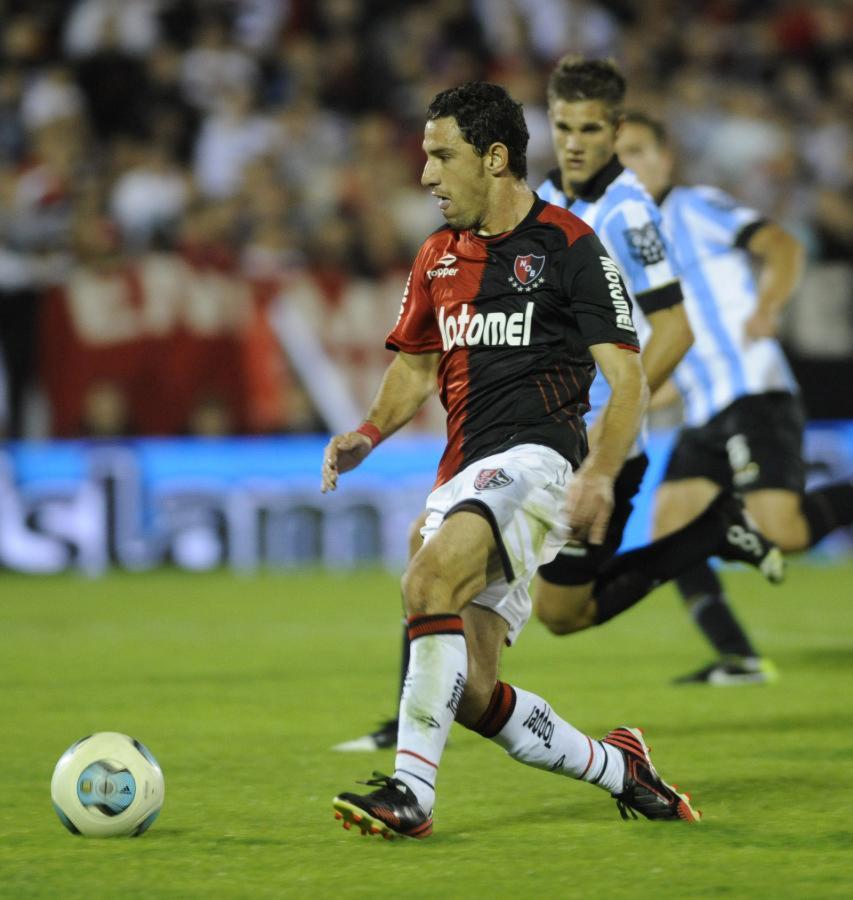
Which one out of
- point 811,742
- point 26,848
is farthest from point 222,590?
point 26,848

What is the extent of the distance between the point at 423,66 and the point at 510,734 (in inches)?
488

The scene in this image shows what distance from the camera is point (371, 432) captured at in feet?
15.8

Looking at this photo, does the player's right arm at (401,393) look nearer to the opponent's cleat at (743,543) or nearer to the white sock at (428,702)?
the white sock at (428,702)

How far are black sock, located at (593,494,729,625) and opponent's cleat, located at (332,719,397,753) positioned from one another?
0.92m

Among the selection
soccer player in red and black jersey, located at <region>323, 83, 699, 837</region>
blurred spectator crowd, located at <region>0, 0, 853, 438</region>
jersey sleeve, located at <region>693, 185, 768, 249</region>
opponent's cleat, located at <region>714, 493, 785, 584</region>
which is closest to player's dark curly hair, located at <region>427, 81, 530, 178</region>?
soccer player in red and black jersey, located at <region>323, 83, 699, 837</region>

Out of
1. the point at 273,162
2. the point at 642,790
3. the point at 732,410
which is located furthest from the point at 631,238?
the point at 273,162

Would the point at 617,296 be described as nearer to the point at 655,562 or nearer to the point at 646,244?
the point at 646,244

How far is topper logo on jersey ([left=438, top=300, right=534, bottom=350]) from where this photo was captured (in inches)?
181

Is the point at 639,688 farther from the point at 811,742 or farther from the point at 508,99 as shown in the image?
the point at 508,99

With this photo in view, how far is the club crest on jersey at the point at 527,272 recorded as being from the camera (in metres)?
4.57

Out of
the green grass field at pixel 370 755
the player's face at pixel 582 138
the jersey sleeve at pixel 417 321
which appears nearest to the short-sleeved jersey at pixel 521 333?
the jersey sleeve at pixel 417 321

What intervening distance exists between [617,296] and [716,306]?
11.6 ft

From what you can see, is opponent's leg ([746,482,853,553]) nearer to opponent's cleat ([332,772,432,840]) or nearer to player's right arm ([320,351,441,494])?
player's right arm ([320,351,441,494])

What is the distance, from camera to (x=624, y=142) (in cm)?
708
